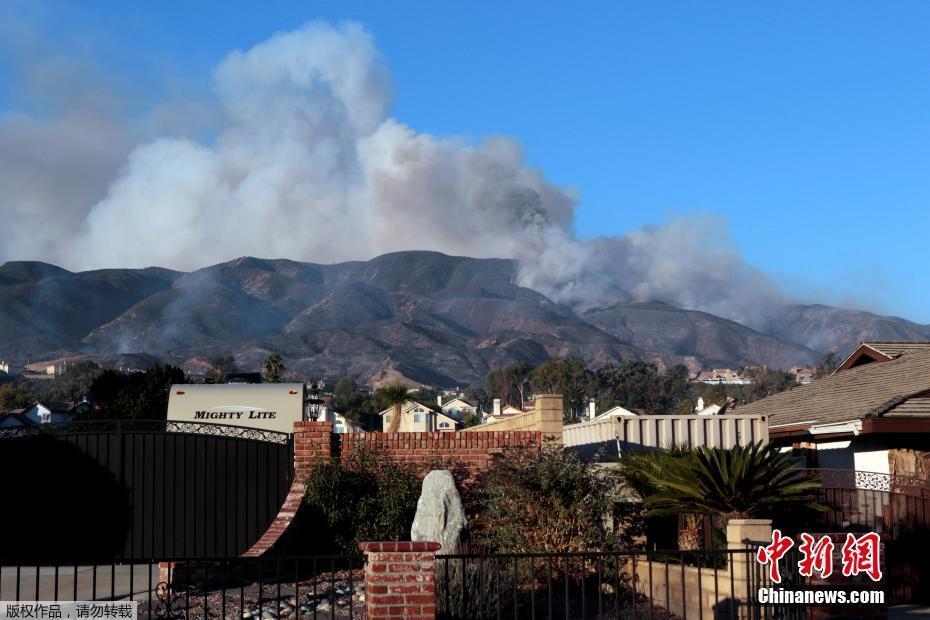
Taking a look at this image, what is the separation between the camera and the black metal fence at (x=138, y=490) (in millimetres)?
19516

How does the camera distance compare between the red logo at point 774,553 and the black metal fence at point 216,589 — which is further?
the black metal fence at point 216,589

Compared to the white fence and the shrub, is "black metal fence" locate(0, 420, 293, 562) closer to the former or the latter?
the shrub

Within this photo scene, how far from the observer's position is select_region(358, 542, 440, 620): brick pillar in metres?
10.3

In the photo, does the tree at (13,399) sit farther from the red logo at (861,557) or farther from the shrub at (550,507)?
the red logo at (861,557)

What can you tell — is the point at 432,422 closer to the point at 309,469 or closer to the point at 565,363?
the point at 565,363

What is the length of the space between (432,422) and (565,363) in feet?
131

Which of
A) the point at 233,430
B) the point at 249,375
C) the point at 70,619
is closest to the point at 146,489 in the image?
the point at 233,430

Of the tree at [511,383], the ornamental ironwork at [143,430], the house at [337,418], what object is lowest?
the ornamental ironwork at [143,430]

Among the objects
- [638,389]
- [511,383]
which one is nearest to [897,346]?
[638,389]

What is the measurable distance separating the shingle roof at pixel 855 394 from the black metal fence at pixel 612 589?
5.32 metres

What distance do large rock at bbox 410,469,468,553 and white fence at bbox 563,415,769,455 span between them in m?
4.09

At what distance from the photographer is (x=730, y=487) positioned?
15.6 m

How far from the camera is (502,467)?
708 inches

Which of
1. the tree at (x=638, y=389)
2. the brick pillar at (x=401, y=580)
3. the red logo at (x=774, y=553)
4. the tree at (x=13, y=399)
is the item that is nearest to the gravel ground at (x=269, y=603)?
the brick pillar at (x=401, y=580)
